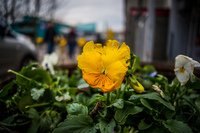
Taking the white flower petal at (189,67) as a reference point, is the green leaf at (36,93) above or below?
below

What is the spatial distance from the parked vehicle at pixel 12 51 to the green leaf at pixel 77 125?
3.10 metres

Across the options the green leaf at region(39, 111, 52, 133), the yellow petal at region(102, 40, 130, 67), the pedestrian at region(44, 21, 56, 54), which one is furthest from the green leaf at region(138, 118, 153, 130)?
the pedestrian at region(44, 21, 56, 54)

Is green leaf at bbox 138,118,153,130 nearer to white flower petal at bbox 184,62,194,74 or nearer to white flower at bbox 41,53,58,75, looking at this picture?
white flower petal at bbox 184,62,194,74

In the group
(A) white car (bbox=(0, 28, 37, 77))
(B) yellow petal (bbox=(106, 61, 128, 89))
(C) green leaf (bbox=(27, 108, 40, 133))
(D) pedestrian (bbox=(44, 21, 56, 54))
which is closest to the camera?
(B) yellow petal (bbox=(106, 61, 128, 89))

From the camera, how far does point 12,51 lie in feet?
12.7

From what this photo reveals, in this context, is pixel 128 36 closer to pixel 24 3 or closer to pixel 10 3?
pixel 24 3

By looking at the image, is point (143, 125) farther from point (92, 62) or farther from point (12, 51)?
point (12, 51)

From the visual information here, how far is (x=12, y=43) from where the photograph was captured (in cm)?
395

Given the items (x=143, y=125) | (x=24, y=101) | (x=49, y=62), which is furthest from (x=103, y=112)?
(x=49, y=62)

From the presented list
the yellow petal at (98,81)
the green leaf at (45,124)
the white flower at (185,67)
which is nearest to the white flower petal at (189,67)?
the white flower at (185,67)

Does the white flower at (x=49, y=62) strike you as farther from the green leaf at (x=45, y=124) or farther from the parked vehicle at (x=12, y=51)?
the parked vehicle at (x=12, y=51)

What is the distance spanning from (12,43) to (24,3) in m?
3.25

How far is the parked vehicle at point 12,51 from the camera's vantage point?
362cm

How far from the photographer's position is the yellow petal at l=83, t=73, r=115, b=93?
0.61 m
